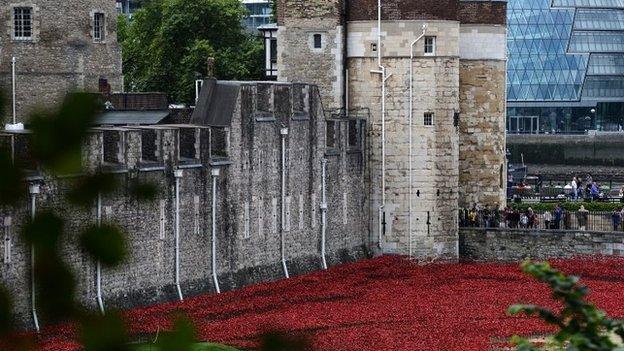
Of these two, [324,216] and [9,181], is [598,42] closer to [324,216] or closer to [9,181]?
[324,216]

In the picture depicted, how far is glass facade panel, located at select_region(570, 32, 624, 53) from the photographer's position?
435 feet

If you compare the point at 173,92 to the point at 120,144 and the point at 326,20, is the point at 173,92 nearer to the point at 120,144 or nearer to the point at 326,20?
the point at 326,20

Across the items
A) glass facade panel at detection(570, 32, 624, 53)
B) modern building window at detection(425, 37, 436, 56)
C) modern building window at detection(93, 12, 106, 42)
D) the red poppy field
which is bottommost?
the red poppy field

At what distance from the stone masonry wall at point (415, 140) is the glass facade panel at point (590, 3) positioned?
91.8m

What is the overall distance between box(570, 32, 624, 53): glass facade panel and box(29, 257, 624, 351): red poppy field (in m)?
93.0

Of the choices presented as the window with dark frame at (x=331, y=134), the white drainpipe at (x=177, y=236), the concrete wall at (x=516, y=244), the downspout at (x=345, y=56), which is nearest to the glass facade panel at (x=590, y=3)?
the concrete wall at (x=516, y=244)

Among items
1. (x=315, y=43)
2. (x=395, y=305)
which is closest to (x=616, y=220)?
(x=315, y=43)

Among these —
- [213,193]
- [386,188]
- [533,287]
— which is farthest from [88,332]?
[386,188]

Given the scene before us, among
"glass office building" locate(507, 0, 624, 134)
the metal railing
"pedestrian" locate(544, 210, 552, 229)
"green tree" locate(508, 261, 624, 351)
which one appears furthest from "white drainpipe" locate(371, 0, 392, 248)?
"glass office building" locate(507, 0, 624, 134)

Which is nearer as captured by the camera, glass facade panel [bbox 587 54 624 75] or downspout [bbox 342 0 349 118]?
downspout [bbox 342 0 349 118]

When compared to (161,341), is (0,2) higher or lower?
higher

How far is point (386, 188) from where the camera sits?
4081 centimetres

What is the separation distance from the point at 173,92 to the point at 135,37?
271 inches

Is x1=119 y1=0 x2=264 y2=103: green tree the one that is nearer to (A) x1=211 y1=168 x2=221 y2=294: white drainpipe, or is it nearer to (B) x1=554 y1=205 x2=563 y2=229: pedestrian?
(B) x1=554 y1=205 x2=563 y2=229: pedestrian
